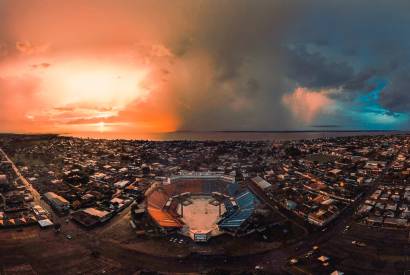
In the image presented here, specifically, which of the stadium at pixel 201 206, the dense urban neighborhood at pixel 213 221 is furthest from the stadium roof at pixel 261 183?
the stadium at pixel 201 206

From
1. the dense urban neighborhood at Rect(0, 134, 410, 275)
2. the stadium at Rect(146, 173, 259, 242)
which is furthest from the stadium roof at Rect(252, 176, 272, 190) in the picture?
the stadium at Rect(146, 173, 259, 242)

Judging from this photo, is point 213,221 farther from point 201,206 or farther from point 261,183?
point 261,183

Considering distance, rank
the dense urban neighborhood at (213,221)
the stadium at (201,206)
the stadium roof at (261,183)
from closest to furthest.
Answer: the dense urban neighborhood at (213,221) → the stadium at (201,206) → the stadium roof at (261,183)

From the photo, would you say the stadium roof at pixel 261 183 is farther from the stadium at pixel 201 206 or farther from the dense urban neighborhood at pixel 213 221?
the stadium at pixel 201 206

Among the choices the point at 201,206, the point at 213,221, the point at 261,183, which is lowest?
the point at 213,221

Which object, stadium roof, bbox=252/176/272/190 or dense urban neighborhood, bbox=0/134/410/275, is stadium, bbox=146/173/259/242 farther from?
stadium roof, bbox=252/176/272/190

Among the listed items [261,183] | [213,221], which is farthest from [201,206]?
[261,183]
